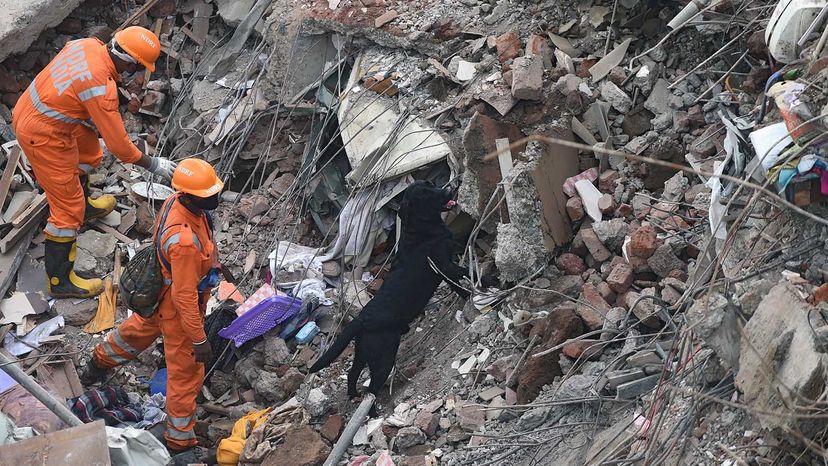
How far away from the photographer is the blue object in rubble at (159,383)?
22.1ft

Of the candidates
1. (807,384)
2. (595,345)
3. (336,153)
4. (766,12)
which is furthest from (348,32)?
(807,384)

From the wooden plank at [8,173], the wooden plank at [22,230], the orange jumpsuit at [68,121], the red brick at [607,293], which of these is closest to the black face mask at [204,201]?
the orange jumpsuit at [68,121]

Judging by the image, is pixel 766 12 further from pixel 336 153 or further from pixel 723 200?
pixel 336 153

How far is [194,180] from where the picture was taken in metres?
5.65

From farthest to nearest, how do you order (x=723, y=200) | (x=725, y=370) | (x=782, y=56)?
1. (x=782, y=56)
2. (x=723, y=200)
3. (x=725, y=370)

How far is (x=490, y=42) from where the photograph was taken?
7074mm

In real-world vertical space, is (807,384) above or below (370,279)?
above

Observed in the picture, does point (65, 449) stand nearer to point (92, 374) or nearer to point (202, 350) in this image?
point (202, 350)

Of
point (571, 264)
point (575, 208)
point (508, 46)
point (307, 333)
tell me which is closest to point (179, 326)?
point (307, 333)

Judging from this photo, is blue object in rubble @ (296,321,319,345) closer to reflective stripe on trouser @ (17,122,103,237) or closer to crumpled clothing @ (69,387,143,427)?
crumpled clothing @ (69,387,143,427)

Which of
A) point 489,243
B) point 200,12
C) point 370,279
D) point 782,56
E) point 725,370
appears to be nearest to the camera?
point 725,370

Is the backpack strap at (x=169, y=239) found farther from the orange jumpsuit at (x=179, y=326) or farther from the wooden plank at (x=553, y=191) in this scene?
the wooden plank at (x=553, y=191)

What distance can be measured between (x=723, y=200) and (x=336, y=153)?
3.56 metres

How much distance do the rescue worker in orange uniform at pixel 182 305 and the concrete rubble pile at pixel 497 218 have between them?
0.38 meters
